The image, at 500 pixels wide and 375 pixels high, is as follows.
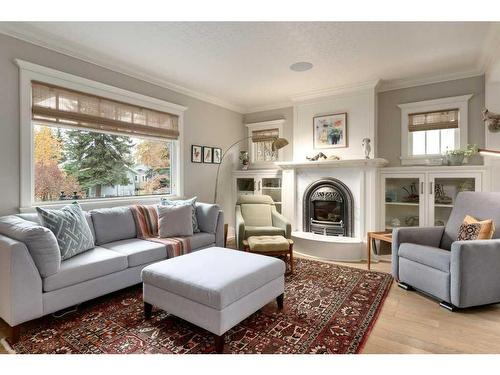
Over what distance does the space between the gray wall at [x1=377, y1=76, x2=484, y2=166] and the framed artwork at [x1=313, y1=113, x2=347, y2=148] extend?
0.53 meters

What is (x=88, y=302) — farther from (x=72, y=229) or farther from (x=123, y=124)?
(x=123, y=124)

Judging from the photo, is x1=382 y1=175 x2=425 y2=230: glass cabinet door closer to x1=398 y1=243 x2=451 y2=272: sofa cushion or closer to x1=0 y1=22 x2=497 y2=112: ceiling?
x1=398 y1=243 x2=451 y2=272: sofa cushion

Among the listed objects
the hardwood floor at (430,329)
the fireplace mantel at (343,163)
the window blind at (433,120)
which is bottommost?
the hardwood floor at (430,329)

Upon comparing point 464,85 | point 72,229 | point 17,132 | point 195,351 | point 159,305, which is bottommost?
point 195,351

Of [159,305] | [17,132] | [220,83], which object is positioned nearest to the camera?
[159,305]

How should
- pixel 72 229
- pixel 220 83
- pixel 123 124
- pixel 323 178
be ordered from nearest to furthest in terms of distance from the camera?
pixel 72 229
pixel 123 124
pixel 220 83
pixel 323 178

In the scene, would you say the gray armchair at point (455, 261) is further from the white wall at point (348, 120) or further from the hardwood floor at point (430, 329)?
the white wall at point (348, 120)

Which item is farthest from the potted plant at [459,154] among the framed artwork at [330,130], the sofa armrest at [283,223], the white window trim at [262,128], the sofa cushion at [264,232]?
the white window trim at [262,128]

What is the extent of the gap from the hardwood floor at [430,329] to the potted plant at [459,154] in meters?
1.86

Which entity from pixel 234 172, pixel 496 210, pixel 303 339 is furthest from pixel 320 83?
pixel 303 339

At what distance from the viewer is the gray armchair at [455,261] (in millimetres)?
2244
